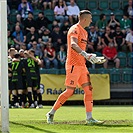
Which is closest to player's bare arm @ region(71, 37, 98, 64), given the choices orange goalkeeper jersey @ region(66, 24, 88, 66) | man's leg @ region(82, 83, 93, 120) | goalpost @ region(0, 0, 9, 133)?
orange goalkeeper jersey @ region(66, 24, 88, 66)

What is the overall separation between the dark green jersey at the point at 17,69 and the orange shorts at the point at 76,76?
8.91 meters

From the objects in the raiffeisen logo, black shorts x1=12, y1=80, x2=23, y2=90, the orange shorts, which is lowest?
the raiffeisen logo

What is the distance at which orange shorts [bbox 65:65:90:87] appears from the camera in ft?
36.7

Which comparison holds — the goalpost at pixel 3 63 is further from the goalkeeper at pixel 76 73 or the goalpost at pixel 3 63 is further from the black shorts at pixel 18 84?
the black shorts at pixel 18 84

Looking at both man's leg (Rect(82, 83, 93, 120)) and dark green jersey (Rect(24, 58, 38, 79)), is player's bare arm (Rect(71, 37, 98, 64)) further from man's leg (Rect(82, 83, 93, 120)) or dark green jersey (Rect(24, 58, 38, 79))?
dark green jersey (Rect(24, 58, 38, 79))

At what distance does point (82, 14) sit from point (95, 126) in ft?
8.02

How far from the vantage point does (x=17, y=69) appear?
794 inches

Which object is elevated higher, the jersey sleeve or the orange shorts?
the jersey sleeve

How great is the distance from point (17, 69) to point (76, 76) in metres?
9.19

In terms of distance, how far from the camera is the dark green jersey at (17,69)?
20094 mm

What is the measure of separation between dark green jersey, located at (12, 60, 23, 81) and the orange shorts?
351 inches

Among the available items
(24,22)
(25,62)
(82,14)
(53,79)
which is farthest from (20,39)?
(82,14)

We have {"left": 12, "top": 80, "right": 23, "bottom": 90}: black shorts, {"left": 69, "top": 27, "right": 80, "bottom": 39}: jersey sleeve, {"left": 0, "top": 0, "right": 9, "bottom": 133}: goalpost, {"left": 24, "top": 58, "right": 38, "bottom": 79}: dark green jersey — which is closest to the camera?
{"left": 0, "top": 0, "right": 9, "bottom": 133}: goalpost

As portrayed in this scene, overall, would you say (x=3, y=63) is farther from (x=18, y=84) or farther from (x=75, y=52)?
(x=18, y=84)
